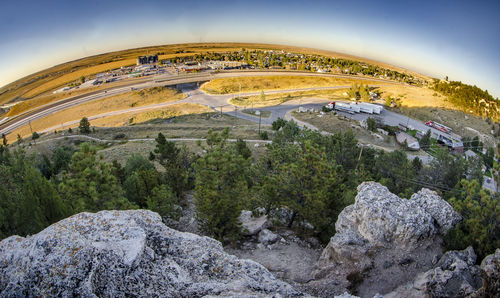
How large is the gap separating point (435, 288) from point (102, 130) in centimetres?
9101

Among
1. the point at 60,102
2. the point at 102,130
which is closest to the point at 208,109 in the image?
the point at 102,130

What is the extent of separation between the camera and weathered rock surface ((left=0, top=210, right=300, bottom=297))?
6.81 metres

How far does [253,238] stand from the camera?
22094mm

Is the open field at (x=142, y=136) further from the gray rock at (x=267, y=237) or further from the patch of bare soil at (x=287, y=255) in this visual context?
the patch of bare soil at (x=287, y=255)

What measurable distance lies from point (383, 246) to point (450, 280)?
13.3ft

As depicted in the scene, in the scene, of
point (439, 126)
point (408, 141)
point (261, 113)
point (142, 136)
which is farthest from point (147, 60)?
point (439, 126)

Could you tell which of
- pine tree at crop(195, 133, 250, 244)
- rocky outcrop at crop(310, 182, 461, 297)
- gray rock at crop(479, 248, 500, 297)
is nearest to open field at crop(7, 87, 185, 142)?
pine tree at crop(195, 133, 250, 244)

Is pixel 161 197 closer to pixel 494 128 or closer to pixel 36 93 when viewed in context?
pixel 494 128

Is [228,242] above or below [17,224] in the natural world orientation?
below

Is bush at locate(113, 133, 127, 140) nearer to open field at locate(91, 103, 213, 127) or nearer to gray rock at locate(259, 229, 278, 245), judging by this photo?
open field at locate(91, 103, 213, 127)

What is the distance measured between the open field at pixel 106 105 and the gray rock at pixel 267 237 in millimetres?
109467

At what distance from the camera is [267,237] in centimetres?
2089

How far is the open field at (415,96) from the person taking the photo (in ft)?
408

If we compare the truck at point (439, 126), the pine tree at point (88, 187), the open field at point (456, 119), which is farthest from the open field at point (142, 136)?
the open field at point (456, 119)
